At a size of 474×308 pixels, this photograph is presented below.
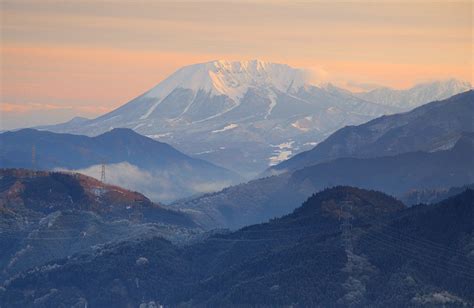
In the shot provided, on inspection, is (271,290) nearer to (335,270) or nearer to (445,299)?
(335,270)

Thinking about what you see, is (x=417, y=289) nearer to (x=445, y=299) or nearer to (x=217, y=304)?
(x=445, y=299)

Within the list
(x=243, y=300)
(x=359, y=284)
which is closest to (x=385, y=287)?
(x=359, y=284)

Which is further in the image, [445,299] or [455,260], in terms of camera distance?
[455,260]

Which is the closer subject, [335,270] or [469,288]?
[469,288]

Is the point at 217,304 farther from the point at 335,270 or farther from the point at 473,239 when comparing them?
the point at 473,239

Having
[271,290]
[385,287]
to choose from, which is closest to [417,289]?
[385,287]

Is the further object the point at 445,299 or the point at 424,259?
the point at 424,259

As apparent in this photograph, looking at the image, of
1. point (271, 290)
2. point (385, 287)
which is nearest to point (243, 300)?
point (271, 290)
